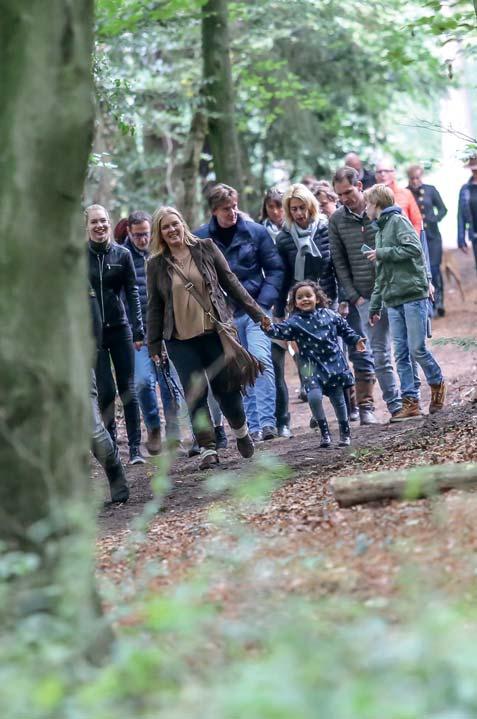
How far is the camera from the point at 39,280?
4.93 metres

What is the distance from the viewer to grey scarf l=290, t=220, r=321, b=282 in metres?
12.2

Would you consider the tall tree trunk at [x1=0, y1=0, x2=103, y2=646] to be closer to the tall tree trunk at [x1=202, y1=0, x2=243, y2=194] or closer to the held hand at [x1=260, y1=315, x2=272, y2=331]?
the held hand at [x1=260, y1=315, x2=272, y2=331]

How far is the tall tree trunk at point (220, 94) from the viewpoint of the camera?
753 inches

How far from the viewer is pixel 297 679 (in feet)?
11.6

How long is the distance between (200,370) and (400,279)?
2.24m

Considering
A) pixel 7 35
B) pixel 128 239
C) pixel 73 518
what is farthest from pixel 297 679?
pixel 128 239

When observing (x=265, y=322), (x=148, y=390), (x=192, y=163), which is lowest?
(x=148, y=390)

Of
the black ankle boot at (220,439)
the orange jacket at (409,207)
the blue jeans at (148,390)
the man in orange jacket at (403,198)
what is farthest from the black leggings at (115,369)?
the orange jacket at (409,207)

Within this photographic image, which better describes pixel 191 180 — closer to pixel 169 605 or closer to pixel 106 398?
pixel 106 398

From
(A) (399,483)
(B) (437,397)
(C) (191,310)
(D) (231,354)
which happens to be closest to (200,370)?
(D) (231,354)

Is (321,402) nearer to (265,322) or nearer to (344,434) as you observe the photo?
(344,434)

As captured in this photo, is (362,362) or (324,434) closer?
(324,434)

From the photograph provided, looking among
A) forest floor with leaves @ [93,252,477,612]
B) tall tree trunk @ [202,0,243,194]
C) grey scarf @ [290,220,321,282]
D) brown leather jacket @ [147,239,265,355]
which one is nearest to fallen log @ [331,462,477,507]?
forest floor with leaves @ [93,252,477,612]

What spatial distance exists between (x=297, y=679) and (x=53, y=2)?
2.94 m
